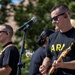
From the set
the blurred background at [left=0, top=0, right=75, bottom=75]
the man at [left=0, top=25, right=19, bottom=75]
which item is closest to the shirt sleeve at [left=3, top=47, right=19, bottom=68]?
the man at [left=0, top=25, right=19, bottom=75]

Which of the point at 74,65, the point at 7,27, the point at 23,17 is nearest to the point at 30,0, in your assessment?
the point at 23,17

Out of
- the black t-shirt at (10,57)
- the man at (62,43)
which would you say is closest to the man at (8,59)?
the black t-shirt at (10,57)

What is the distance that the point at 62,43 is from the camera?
4027mm

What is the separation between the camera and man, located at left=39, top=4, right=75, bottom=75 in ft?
12.9

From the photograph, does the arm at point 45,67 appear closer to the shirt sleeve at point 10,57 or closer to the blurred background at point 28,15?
the shirt sleeve at point 10,57

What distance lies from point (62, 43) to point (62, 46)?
1.5 inches

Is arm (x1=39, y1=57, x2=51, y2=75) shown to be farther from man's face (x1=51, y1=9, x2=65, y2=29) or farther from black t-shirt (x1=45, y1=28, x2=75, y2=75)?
man's face (x1=51, y1=9, x2=65, y2=29)

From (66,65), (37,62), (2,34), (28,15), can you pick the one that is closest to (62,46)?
(66,65)

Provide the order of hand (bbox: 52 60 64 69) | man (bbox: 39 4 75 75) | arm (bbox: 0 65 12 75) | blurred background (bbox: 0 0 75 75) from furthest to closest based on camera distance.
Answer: blurred background (bbox: 0 0 75 75), arm (bbox: 0 65 12 75), man (bbox: 39 4 75 75), hand (bbox: 52 60 64 69)

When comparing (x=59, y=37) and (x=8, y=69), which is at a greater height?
(x=59, y=37)

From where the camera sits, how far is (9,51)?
14.7 ft

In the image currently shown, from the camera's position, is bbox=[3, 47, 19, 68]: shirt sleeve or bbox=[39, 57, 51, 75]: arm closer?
bbox=[39, 57, 51, 75]: arm

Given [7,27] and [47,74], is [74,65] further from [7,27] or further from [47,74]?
[7,27]

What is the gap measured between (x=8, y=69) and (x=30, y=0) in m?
12.2
